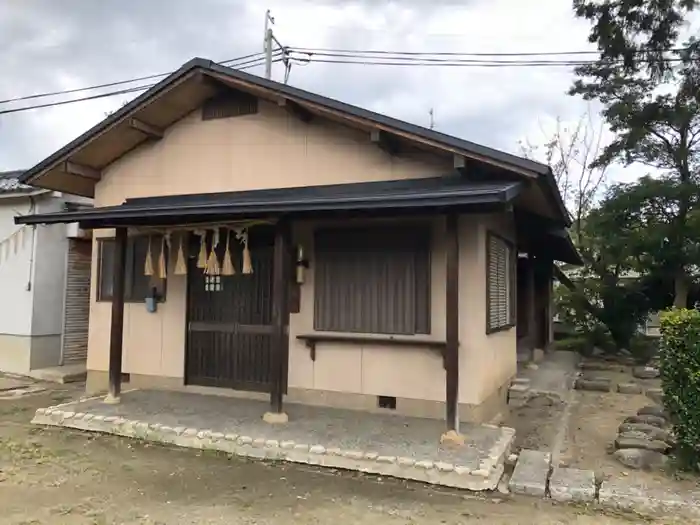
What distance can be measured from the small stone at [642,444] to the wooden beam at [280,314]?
3563 millimetres

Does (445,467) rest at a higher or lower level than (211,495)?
higher

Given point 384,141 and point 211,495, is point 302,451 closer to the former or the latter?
point 211,495

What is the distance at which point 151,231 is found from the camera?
7578mm

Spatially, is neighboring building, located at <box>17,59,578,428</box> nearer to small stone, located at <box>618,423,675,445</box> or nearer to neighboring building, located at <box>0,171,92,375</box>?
small stone, located at <box>618,423,675,445</box>

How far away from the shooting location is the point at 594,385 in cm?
998

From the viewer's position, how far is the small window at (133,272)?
7.91 m

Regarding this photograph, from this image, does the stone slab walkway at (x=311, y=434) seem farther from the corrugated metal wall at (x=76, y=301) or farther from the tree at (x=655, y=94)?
the tree at (x=655, y=94)

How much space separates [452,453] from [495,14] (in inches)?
410

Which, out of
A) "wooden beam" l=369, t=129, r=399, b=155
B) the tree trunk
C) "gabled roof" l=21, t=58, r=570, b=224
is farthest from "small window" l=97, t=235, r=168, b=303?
the tree trunk

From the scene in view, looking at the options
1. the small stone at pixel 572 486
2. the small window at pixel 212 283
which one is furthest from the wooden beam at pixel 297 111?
the small stone at pixel 572 486

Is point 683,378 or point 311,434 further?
point 311,434

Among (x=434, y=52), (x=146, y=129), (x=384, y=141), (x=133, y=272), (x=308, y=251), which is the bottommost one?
(x=133, y=272)

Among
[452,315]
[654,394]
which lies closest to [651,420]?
[654,394]

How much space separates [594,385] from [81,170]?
366 inches
